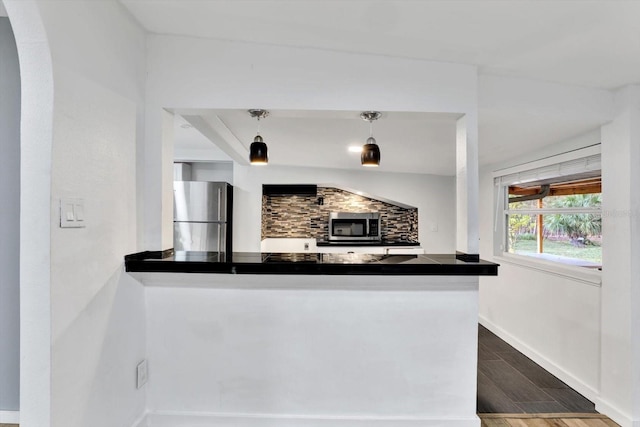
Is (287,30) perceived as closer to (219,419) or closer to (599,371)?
(219,419)

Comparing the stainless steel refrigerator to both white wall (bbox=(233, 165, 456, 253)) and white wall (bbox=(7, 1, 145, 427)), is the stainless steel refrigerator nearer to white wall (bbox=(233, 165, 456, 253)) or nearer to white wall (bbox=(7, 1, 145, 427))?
white wall (bbox=(233, 165, 456, 253))

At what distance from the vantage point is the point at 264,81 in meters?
1.89

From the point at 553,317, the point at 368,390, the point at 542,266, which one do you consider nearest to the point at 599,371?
the point at 553,317

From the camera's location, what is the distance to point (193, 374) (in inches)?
76.0

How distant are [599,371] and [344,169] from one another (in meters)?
3.51

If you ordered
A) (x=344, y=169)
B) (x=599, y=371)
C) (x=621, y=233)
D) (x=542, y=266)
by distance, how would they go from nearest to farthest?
(x=621, y=233), (x=599, y=371), (x=542, y=266), (x=344, y=169)

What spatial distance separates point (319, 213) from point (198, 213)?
74.5 inches

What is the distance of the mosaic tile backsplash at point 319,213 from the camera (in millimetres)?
5250

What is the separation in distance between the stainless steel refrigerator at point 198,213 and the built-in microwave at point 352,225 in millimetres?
1756

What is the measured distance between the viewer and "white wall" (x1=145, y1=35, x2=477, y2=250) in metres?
1.88

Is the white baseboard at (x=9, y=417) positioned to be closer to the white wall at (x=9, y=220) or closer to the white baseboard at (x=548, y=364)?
the white wall at (x=9, y=220)

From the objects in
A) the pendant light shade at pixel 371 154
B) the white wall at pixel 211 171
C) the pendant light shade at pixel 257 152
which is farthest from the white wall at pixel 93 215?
the white wall at pixel 211 171

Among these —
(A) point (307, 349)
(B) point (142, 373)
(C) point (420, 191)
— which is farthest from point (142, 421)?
(C) point (420, 191)

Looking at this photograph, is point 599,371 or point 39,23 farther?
point 599,371
